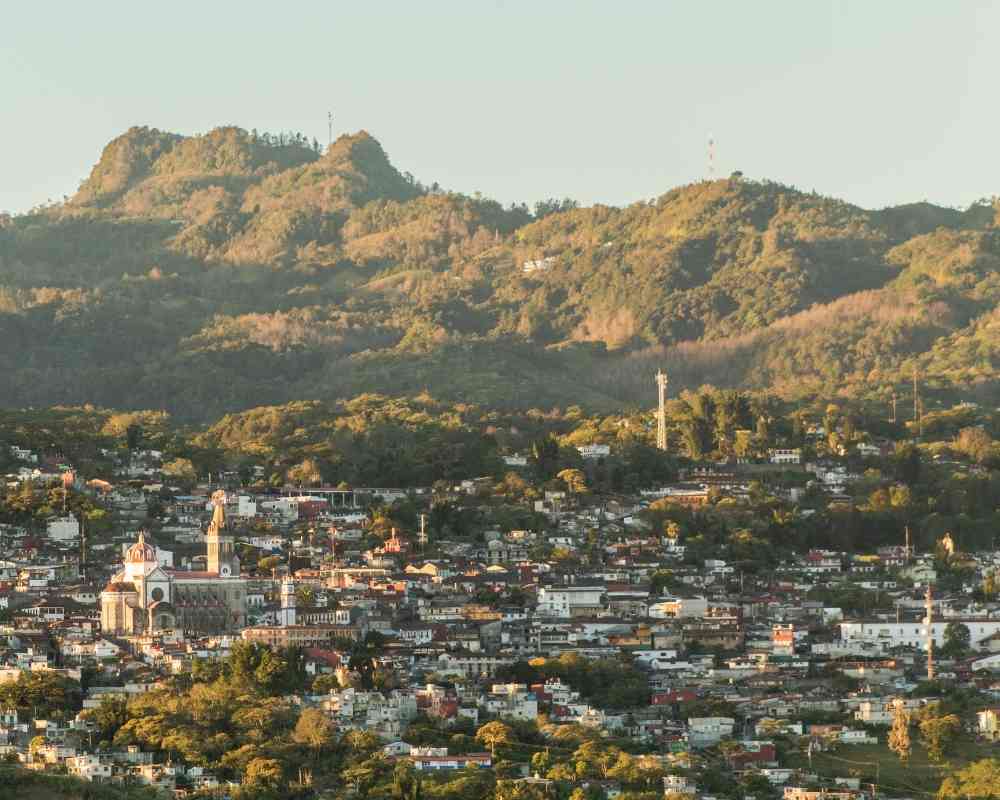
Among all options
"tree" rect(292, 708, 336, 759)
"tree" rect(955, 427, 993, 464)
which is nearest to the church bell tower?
"tree" rect(292, 708, 336, 759)

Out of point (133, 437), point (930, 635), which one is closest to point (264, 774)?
point (930, 635)

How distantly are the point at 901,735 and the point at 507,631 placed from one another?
38.3 ft

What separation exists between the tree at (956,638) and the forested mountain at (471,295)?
46.8 m

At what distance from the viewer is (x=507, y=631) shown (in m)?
68.4

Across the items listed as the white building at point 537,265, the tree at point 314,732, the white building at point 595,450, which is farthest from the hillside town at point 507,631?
Answer: the white building at point 537,265

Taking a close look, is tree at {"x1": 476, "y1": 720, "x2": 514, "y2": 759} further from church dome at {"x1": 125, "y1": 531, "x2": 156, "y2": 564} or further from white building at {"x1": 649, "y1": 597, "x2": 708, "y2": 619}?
white building at {"x1": 649, "y1": 597, "x2": 708, "y2": 619}

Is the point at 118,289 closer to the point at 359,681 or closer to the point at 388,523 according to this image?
the point at 388,523

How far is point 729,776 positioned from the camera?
55.7m

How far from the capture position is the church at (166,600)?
219 feet

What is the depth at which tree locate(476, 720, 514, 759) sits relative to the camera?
57019 mm

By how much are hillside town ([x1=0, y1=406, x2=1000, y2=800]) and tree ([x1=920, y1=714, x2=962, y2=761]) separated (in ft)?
0.15

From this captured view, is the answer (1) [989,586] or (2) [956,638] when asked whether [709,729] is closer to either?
(2) [956,638]

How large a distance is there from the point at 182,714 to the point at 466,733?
4883mm

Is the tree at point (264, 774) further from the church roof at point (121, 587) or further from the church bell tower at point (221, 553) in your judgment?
the church bell tower at point (221, 553)
